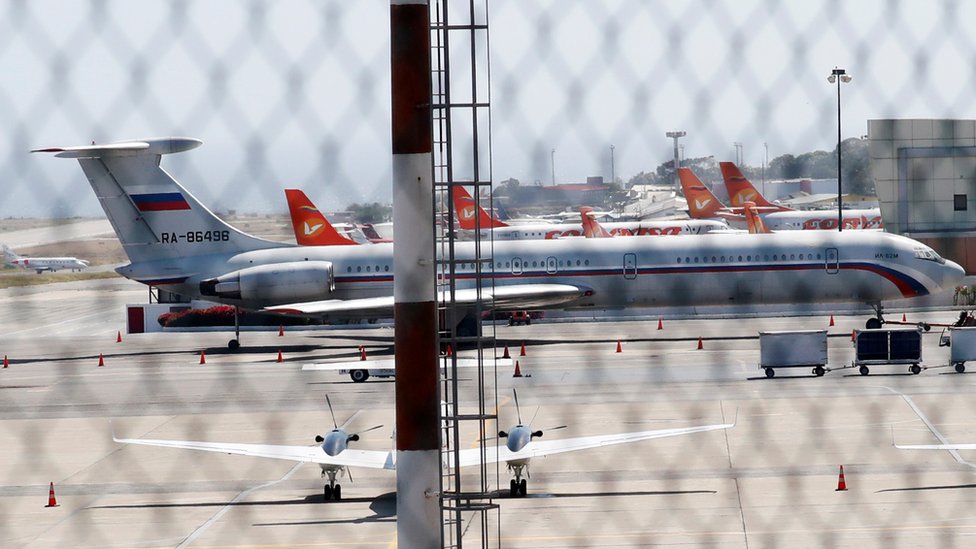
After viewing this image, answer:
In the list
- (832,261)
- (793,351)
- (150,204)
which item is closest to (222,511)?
(150,204)

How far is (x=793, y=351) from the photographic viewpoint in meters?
19.7

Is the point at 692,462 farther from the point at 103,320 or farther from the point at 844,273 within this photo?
the point at 103,320

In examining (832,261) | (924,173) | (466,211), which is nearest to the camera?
(924,173)

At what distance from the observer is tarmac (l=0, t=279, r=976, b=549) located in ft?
36.4

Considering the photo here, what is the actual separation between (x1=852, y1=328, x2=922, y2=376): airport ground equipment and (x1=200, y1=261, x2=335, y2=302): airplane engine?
436 inches

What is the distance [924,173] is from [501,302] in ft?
66.4

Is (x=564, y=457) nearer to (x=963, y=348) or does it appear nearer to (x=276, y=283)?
(x=963, y=348)

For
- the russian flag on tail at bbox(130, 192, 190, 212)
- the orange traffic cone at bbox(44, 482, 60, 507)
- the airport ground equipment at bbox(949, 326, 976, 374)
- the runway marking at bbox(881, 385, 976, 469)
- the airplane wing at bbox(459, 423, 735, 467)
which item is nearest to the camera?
the russian flag on tail at bbox(130, 192, 190, 212)

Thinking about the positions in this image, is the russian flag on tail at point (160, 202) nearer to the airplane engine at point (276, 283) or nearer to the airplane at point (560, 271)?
the airplane at point (560, 271)

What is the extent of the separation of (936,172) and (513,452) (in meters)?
8.36

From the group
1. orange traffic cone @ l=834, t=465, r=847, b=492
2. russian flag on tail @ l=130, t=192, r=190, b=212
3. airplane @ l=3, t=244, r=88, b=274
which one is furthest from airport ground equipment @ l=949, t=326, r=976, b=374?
airplane @ l=3, t=244, r=88, b=274

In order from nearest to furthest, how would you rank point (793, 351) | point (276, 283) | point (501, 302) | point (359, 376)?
1. point (793, 351)
2. point (359, 376)
3. point (501, 302)
4. point (276, 283)

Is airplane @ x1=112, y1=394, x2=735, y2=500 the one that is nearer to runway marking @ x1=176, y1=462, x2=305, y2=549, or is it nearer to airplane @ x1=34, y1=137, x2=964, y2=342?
runway marking @ x1=176, y1=462, x2=305, y2=549

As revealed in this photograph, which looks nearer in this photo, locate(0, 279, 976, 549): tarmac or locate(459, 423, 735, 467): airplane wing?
locate(0, 279, 976, 549): tarmac
